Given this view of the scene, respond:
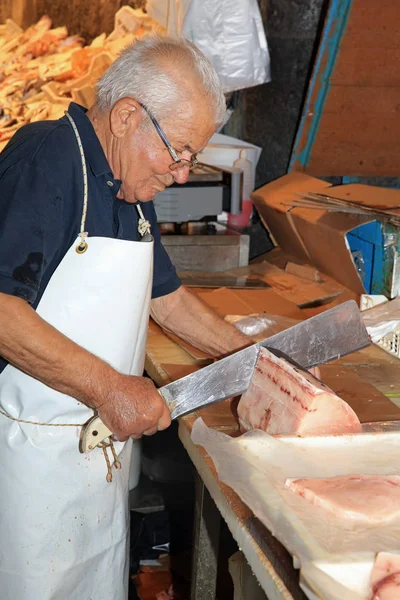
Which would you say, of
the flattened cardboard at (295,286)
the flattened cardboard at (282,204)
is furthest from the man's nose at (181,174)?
the flattened cardboard at (282,204)

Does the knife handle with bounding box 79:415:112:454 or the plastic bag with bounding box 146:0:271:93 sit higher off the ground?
the plastic bag with bounding box 146:0:271:93

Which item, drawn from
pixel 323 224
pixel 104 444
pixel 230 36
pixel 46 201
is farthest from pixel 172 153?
pixel 230 36

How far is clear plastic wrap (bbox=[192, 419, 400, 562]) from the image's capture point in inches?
64.1

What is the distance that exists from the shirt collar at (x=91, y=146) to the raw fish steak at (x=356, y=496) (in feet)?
3.65

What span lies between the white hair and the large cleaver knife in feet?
2.63

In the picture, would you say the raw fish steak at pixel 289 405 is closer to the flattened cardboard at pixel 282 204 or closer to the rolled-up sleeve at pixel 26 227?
the rolled-up sleeve at pixel 26 227

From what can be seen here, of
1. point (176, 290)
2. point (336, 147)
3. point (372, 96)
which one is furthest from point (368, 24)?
point (176, 290)

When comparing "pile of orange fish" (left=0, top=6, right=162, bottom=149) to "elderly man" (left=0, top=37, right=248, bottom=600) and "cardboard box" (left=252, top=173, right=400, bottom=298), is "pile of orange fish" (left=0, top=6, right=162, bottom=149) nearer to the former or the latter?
"cardboard box" (left=252, top=173, right=400, bottom=298)

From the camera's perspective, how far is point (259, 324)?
3.56 metres

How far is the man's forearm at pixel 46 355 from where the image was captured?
83.4 inches

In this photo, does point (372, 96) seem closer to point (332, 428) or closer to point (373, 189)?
point (373, 189)

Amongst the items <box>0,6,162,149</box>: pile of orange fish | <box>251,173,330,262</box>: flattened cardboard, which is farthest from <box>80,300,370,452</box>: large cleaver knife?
<box>0,6,162,149</box>: pile of orange fish

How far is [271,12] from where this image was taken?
5.71 m

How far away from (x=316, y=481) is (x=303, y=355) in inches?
33.1
